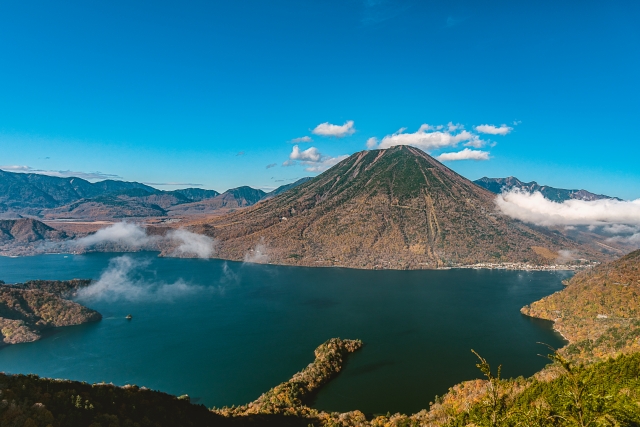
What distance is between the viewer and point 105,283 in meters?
127

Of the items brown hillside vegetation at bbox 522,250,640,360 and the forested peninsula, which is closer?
the forested peninsula

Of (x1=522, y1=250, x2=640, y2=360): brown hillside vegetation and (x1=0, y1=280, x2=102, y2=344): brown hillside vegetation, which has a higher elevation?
(x1=522, y1=250, x2=640, y2=360): brown hillside vegetation

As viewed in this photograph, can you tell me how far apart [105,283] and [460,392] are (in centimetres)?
12224

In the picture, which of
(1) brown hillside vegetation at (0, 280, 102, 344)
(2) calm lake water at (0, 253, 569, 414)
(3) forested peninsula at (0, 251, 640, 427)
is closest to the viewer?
(3) forested peninsula at (0, 251, 640, 427)

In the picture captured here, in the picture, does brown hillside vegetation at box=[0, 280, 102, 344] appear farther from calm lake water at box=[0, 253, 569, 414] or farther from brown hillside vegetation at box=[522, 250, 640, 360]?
brown hillside vegetation at box=[522, 250, 640, 360]

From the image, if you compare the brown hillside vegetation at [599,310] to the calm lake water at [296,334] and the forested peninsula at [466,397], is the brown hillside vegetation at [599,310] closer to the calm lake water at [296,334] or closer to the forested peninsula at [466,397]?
the forested peninsula at [466,397]

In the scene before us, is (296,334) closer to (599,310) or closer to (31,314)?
(31,314)

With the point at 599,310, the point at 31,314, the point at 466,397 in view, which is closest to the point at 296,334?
the point at 466,397

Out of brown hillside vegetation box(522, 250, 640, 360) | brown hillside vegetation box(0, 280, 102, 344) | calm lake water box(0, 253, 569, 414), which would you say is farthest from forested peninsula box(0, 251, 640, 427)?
brown hillside vegetation box(0, 280, 102, 344)

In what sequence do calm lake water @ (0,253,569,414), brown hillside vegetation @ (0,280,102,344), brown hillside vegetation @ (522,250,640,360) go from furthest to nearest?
brown hillside vegetation @ (0,280,102,344) < brown hillside vegetation @ (522,250,640,360) < calm lake water @ (0,253,569,414)

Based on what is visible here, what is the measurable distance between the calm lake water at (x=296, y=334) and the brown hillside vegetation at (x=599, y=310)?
194 inches

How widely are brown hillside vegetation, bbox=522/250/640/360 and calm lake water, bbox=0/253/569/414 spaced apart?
4929mm

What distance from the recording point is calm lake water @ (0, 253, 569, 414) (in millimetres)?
56250

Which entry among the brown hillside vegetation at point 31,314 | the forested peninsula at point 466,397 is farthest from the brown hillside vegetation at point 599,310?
the brown hillside vegetation at point 31,314
